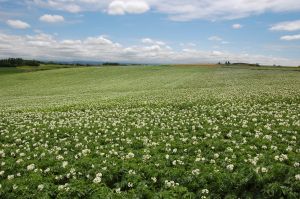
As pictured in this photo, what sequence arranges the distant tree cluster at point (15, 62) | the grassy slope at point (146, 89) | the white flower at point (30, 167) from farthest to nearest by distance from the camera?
the distant tree cluster at point (15, 62), the grassy slope at point (146, 89), the white flower at point (30, 167)

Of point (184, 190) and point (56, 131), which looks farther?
point (56, 131)

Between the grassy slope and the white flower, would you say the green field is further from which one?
the grassy slope

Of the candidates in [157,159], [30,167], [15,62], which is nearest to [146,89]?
[157,159]

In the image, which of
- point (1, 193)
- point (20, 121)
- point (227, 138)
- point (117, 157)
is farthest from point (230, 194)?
point (20, 121)

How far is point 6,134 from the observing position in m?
19.7

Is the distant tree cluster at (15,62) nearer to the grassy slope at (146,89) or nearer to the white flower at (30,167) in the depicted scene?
the grassy slope at (146,89)

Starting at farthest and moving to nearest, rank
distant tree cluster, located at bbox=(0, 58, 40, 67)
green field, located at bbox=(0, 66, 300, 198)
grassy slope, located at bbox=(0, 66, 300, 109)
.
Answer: distant tree cluster, located at bbox=(0, 58, 40, 67)
grassy slope, located at bbox=(0, 66, 300, 109)
green field, located at bbox=(0, 66, 300, 198)

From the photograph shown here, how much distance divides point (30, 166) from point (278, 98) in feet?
86.8

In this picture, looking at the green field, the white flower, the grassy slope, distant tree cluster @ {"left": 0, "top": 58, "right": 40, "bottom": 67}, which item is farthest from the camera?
distant tree cluster @ {"left": 0, "top": 58, "right": 40, "bottom": 67}

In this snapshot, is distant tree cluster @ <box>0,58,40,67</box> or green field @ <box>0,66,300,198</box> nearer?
green field @ <box>0,66,300,198</box>

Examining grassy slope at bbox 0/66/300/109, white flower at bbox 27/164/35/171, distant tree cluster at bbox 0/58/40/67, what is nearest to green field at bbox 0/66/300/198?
white flower at bbox 27/164/35/171

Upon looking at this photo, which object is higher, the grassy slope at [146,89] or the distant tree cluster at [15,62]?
the distant tree cluster at [15,62]

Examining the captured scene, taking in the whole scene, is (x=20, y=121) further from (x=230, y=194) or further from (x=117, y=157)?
(x=230, y=194)

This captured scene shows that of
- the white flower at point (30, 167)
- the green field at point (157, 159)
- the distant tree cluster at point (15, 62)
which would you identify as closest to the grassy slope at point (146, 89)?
the green field at point (157, 159)
